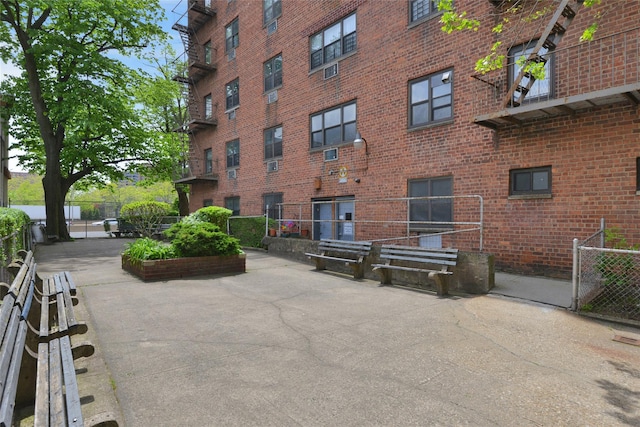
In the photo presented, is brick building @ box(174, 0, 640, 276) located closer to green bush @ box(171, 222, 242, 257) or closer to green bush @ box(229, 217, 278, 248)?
green bush @ box(229, 217, 278, 248)

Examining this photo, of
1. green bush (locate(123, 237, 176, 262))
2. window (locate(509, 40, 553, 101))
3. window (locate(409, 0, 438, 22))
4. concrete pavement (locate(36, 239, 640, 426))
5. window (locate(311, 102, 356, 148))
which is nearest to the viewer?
concrete pavement (locate(36, 239, 640, 426))

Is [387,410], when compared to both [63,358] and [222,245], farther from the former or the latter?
[222,245]

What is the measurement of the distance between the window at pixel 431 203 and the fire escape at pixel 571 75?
2260 mm

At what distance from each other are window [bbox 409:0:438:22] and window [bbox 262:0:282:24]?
7790 mm

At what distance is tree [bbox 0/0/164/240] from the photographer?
57.8ft

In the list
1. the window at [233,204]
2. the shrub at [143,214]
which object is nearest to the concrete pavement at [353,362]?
the window at [233,204]

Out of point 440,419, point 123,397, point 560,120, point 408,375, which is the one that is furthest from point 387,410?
point 560,120

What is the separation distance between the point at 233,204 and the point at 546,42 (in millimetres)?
16031

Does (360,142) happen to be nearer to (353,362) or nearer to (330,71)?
(330,71)

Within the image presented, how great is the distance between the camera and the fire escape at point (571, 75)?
7512mm

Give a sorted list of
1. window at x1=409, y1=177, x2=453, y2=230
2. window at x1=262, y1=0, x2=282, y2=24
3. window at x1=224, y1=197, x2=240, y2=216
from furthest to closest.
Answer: window at x1=224, y1=197, x2=240, y2=216
window at x1=262, y1=0, x2=282, y2=24
window at x1=409, y1=177, x2=453, y2=230

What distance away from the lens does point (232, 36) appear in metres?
20.6

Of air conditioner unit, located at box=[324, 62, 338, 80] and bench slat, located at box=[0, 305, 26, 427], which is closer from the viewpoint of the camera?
bench slat, located at box=[0, 305, 26, 427]

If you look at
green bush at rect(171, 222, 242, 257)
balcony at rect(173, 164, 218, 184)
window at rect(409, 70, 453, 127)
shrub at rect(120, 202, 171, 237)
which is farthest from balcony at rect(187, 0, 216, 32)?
green bush at rect(171, 222, 242, 257)
